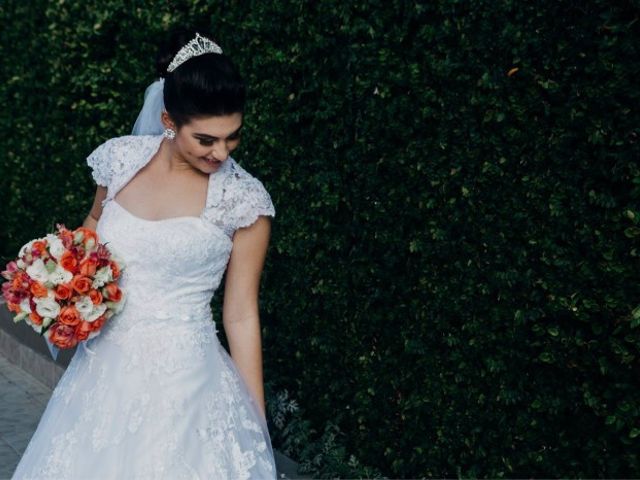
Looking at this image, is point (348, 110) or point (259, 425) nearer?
point (259, 425)

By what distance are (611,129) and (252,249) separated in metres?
1.40

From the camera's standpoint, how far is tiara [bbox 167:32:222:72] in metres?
3.36

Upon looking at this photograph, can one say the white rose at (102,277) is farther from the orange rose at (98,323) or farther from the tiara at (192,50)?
the tiara at (192,50)

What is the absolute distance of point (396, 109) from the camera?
4.56 metres

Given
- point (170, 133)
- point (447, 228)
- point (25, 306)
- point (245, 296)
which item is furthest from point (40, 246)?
point (447, 228)

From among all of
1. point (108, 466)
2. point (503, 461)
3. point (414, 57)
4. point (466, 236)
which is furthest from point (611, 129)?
point (108, 466)

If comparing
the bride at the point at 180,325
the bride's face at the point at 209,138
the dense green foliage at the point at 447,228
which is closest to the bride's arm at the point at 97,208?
the bride at the point at 180,325

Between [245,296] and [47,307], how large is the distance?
0.67 meters

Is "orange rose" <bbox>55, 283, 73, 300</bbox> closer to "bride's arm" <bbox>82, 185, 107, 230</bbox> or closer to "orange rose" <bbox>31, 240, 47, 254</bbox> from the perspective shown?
"orange rose" <bbox>31, 240, 47, 254</bbox>

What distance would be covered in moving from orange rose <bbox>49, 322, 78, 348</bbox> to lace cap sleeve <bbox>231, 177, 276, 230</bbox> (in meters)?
0.66

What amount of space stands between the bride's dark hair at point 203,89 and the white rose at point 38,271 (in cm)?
66

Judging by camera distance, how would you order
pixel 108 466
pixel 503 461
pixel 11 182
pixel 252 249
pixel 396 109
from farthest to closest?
pixel 11 182 < pixel 396 109 < pixel 503 461 < pixel 252 249 < pixel 108 466

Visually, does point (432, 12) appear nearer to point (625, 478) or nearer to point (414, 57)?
point (414, 57)

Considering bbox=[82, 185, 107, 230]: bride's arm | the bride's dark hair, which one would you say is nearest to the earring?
the bride's dark hair
